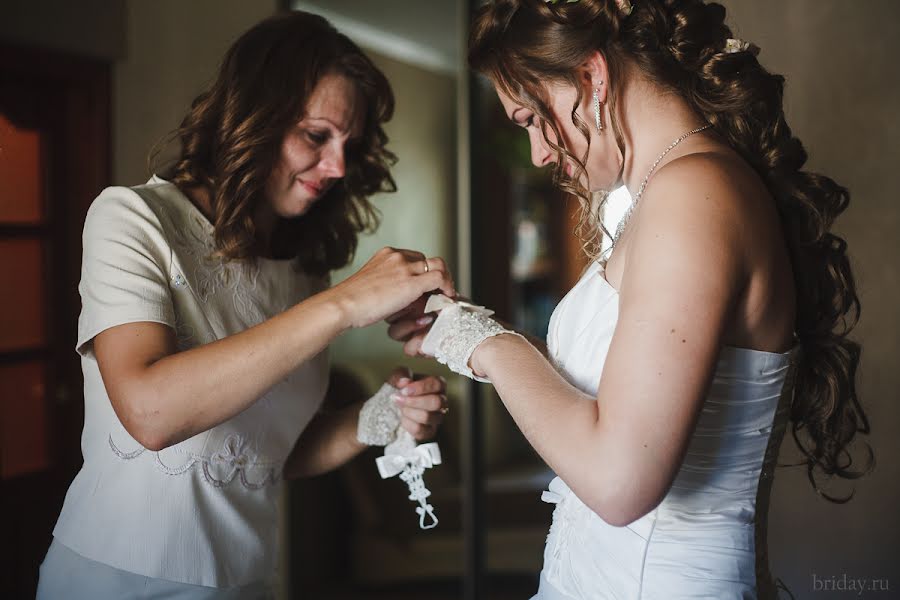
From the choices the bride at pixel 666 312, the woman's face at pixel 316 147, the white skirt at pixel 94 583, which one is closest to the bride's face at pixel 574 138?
the bride at pixel 666 312

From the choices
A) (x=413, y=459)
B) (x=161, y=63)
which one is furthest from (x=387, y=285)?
(x=161, y=63)

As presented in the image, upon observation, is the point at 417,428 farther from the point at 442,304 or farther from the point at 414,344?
the point at 442,304

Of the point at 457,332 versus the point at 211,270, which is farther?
the point at 211,270

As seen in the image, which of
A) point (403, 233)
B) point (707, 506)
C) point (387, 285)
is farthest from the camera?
point (403, 233)

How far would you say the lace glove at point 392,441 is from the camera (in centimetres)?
154

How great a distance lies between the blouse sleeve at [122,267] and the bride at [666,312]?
0.45 m

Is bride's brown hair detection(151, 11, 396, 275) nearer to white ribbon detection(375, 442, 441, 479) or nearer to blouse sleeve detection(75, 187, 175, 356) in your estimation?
blouse sleeve detection(75, 187, 175, 356)

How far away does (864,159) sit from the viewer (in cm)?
229

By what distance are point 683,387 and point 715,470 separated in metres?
0.29

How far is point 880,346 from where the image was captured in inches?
91.0

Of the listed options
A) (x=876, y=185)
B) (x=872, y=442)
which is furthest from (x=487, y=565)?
(x=876, y=185)

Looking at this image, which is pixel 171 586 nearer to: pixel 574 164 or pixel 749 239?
pixel 574 164

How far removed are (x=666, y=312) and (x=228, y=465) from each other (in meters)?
0.86

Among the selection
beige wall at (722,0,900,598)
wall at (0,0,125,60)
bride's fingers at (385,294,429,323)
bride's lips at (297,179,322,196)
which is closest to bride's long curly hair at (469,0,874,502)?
bride's fingers at (385,294,429,323)
